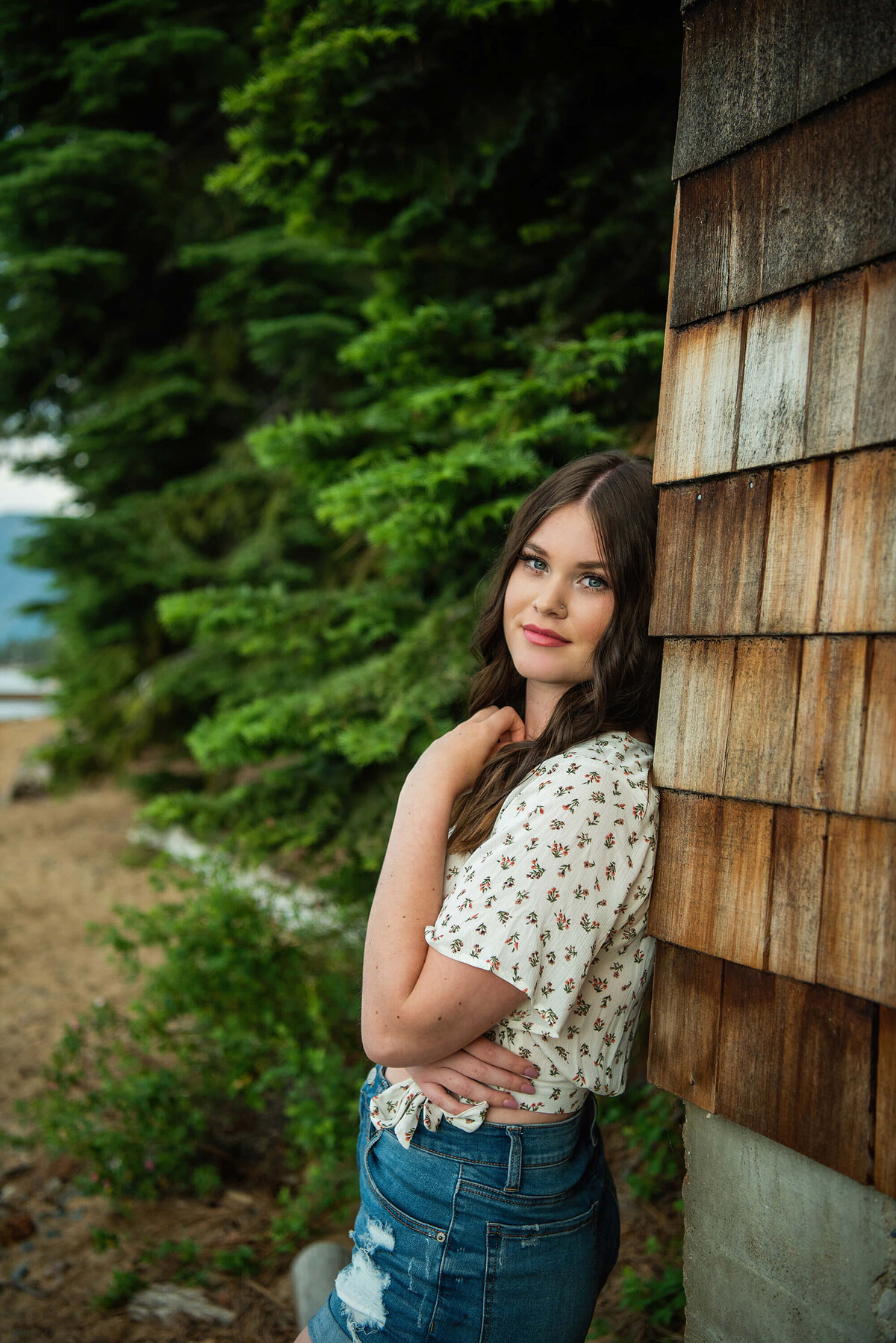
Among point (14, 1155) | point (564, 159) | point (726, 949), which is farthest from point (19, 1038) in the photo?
point (564, 159)

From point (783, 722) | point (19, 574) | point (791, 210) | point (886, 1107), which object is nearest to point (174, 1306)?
point (886, 1107)

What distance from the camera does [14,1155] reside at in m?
3.41

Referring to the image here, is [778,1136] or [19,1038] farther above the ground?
[778,1136]

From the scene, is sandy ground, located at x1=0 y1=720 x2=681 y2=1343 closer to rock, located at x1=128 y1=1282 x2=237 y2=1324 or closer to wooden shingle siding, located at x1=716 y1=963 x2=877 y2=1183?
rock, located at x1=128 y1=1282 x2=237 y2=1324

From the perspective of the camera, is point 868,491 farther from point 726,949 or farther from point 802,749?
point 726,949

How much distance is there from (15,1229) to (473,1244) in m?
2.43

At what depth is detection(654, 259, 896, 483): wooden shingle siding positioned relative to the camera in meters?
1.19

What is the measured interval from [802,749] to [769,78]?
41.1 inches

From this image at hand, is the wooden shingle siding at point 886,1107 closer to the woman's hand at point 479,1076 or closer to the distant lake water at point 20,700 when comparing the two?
the woman's hand at point 479,1076

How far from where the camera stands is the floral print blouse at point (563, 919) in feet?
4.18

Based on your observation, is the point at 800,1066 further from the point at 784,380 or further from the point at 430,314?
the point at 430,314

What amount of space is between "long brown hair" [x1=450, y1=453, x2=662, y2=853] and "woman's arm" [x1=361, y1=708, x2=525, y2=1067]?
0.06 m

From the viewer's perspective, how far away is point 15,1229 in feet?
9.62

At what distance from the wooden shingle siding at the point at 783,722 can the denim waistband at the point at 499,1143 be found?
2.02 feet
